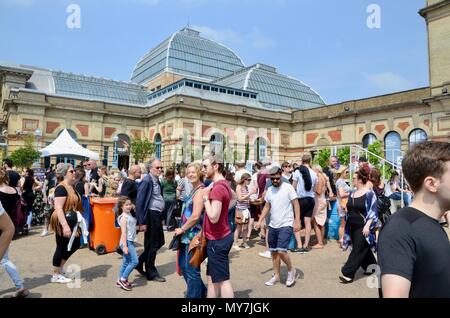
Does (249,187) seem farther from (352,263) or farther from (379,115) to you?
(379,115)

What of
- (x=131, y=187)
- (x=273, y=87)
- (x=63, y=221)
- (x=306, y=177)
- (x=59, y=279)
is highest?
(x=273, y=87)

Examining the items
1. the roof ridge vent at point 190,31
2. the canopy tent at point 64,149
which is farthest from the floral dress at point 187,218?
the roof ridge vent at point 190,31

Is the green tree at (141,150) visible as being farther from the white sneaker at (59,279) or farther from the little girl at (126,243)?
the white sneaker at (59,279)

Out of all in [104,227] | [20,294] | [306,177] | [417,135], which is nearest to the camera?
[20,294]

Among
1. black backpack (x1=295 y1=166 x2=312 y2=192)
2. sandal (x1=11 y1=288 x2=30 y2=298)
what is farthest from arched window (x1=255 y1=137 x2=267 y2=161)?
sandal (x1=11 y1=288 x2=30 y2=298)

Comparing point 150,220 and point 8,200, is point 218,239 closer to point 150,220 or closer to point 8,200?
point 150,220

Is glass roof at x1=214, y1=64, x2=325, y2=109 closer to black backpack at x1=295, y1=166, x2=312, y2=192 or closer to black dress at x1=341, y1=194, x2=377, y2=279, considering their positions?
black backpack at x1=295, y1=166, x2=312, y2=192

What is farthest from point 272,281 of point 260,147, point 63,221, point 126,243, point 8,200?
point 260,147

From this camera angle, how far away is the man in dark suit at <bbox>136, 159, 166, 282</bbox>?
17.4 ft

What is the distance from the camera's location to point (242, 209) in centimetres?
788

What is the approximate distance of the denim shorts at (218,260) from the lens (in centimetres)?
355

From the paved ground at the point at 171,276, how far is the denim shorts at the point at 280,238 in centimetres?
64

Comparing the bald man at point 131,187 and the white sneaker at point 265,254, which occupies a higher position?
the bald man at point 131,187

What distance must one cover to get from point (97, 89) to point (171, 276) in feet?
122
